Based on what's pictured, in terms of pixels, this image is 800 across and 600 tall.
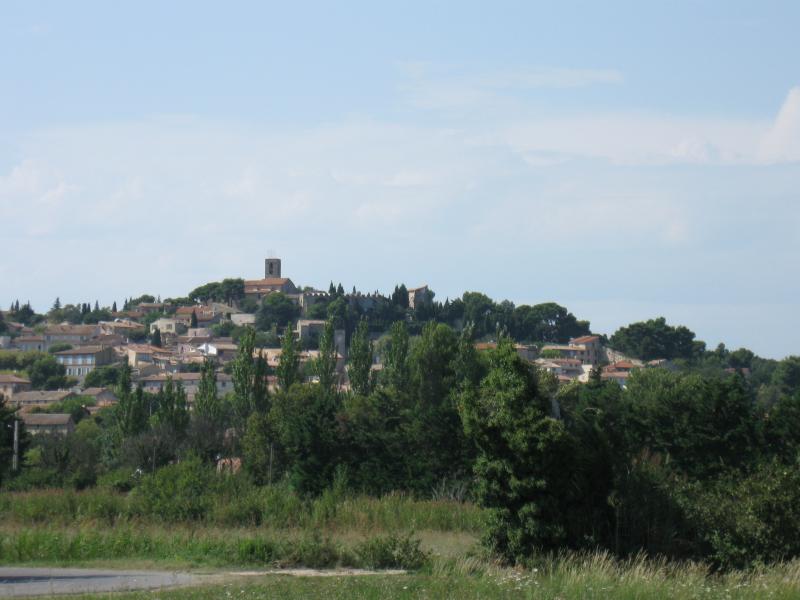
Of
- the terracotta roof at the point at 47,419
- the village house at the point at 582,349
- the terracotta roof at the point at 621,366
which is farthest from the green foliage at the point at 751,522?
the village house at the point at 582,349

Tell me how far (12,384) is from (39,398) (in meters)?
7.72

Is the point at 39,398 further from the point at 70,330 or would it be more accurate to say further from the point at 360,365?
the point at 70,330

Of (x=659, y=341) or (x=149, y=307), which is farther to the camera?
(x=149, y=307)

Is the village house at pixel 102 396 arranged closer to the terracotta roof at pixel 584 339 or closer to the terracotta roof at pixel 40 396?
the terracotta roof at pixel 40 396

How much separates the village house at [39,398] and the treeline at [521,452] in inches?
1354

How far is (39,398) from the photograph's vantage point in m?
91.4

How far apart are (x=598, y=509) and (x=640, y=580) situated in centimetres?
362

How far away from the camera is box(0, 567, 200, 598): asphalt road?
11.9 meters

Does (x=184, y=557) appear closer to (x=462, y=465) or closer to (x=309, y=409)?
(x=462, y=465)

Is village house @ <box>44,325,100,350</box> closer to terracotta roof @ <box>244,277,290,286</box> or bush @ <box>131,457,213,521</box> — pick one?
terracotta roof @ <box>244,277,290,286</box>

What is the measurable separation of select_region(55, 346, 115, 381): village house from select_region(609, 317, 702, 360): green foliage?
56.3 meters

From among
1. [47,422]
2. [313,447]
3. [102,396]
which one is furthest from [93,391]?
[313,447]

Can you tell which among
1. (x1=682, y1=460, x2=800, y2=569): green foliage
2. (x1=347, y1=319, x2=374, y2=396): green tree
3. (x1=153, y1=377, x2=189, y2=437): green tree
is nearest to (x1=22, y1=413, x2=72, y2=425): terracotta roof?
(x1=347, y1=319, x2=374, y2=396): green tree

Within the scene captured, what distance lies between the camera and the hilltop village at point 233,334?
107312 millimetres
